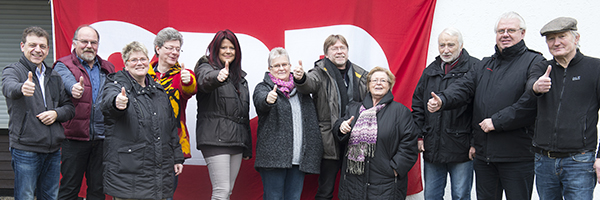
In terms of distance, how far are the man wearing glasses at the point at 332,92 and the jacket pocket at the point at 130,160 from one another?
124cm

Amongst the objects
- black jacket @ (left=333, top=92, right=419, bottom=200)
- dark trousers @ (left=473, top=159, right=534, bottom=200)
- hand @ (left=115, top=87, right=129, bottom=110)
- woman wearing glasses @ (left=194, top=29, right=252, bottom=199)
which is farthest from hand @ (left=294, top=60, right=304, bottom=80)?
dark trousers @ (left=473, top=159, right=534, bottom=200)

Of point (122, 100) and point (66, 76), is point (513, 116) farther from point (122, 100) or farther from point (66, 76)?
point (66, 76)

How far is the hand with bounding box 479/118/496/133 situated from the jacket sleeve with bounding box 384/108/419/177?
452 millimetres

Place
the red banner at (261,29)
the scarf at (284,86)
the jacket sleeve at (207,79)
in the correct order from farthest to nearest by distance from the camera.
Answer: the red banner at (261,29) → the scarf at (284,86) → the jacket sleeve at (207,79)

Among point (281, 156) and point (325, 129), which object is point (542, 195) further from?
point (281, 156)

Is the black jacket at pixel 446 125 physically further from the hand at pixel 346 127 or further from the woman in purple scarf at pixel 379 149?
the hand at pixel 346 127

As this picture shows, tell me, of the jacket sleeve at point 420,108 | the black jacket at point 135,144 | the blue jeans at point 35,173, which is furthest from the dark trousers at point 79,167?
the jacket sleeve at point 420,108

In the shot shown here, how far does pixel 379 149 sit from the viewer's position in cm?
291

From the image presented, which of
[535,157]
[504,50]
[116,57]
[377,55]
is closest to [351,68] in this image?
[377,55]

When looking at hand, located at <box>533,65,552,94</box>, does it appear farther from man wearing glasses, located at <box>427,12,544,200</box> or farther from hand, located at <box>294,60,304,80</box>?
hand, located at <box>294,60,304,80</box>

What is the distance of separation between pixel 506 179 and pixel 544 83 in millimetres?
723

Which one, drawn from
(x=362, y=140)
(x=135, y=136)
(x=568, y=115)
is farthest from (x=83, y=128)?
Answer: (x=568, y=115)

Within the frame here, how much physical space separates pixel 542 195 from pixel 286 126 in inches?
68.7

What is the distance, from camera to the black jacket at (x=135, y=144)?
2430mm
